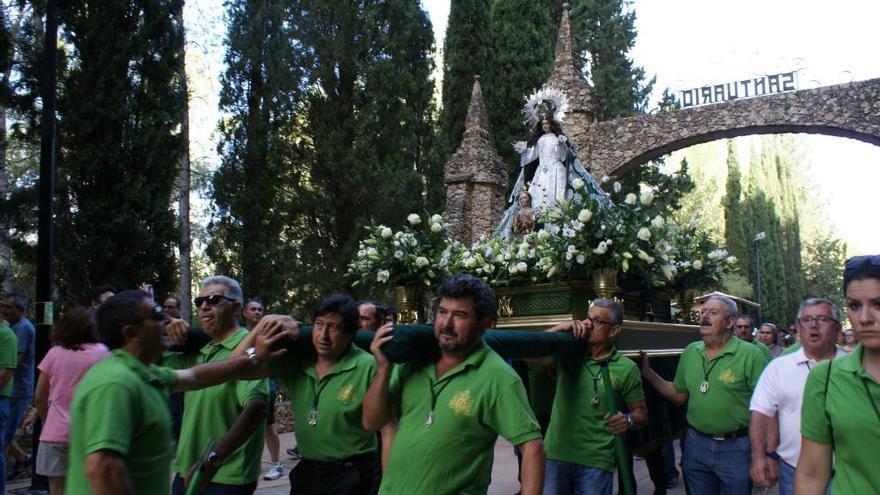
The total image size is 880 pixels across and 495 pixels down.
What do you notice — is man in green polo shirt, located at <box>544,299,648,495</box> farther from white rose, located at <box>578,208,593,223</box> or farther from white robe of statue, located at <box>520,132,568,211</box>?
white robe of statue, located at <box>520,132,568,211</box>

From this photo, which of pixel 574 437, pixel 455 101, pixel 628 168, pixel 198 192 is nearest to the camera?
pixel 574 437

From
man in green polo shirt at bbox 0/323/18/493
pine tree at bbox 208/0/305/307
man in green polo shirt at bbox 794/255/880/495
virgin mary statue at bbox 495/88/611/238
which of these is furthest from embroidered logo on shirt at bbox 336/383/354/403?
pine tree at bbox 208/0/305/307

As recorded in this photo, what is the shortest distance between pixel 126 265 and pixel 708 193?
1714 inches

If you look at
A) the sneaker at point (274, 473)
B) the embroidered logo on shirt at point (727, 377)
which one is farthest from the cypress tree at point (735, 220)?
the embroidered logo on shirt at point (727, 377)

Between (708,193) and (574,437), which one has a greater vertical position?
(708,193)

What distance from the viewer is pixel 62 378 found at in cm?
567

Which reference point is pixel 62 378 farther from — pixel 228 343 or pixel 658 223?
pixel 658 223

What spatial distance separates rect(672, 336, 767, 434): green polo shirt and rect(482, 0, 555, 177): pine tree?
17.1 metres

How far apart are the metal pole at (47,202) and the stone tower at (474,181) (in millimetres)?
12614

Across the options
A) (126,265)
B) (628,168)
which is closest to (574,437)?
(126,265)

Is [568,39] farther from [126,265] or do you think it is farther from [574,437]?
[574,437]

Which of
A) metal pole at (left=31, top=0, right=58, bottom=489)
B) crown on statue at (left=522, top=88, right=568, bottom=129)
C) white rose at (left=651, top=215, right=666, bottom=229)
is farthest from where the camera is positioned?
crown on statue at (left=522, top=88, right=568, bottom=129)

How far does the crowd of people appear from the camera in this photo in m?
2.78

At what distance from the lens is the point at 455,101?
74.4ft
